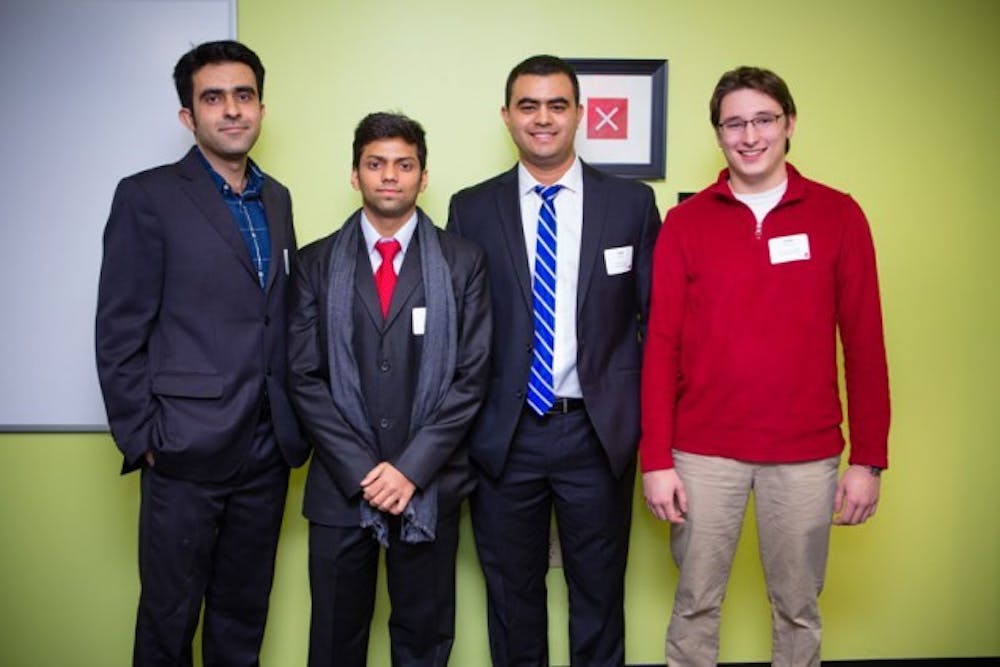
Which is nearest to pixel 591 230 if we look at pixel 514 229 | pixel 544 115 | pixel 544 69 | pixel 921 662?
pixel 514 229

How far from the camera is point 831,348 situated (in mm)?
2025

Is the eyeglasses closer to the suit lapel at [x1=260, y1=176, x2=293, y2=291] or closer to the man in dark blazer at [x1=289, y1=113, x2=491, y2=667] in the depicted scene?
the man in dark blazer at [x1=289, y1=113, x2=491, y2=667]

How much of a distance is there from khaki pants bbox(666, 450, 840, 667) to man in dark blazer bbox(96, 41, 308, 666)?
3.63ft

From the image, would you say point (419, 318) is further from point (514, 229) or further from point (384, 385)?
point (514, 229)

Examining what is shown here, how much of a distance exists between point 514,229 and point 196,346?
0.91 m

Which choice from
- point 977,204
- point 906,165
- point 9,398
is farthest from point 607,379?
point 9,398

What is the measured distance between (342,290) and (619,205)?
80 cm

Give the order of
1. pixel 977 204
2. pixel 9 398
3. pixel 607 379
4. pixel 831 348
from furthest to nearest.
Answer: pixel 977 204 → pixel 9 398 → pixel 607 379 → pixel 831 348

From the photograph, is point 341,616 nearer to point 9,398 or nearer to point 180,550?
point 180,550

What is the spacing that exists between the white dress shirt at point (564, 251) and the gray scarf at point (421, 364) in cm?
29

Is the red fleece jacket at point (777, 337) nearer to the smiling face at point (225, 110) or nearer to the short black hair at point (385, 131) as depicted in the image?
the short black hair at point (385, 131)

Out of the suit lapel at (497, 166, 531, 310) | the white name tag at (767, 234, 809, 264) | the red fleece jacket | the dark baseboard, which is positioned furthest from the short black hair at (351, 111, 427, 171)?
the dark baseboard

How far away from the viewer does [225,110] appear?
2055 millimetres

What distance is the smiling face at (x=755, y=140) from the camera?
198 cm
